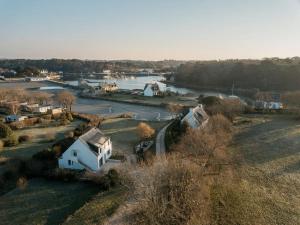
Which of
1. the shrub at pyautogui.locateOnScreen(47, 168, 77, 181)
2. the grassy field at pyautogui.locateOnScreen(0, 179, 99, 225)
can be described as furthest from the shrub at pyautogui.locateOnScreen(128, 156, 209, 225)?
the shrub at pyautogui.locateOnScreen(47, 168, 77, 181)

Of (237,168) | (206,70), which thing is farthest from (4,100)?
(206,70)

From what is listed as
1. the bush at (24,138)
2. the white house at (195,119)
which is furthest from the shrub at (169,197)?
the bush at (24,138)

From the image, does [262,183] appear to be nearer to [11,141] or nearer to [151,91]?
[11,141]

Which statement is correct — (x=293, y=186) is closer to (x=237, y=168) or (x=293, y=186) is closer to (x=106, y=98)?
(x=237, y=168)

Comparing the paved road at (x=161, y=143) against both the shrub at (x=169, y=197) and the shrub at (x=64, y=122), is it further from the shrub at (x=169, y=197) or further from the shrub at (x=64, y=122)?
the shrub at (x=64, y=122)

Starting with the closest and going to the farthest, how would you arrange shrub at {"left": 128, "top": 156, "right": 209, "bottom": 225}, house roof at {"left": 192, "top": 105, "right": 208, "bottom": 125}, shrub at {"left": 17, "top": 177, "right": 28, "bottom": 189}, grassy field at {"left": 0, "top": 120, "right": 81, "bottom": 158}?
shrub at {"left": 128, "top": 156, "right": 209, "bottom": 225} → shrub at {"left": 17, "top": 177, "right": 28, "bottom": 189} → grassy field at {"left": 0, "top": 120, "right": 81, "bottom": 158} → house roof at {"left": 192, "top": 105, "right": 208, "bottom": 125}

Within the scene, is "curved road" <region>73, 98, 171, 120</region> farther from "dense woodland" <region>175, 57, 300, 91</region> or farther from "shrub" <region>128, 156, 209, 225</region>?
"dense woodland" <region>175, 57, 300, 91</region>

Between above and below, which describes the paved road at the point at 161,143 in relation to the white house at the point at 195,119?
below
